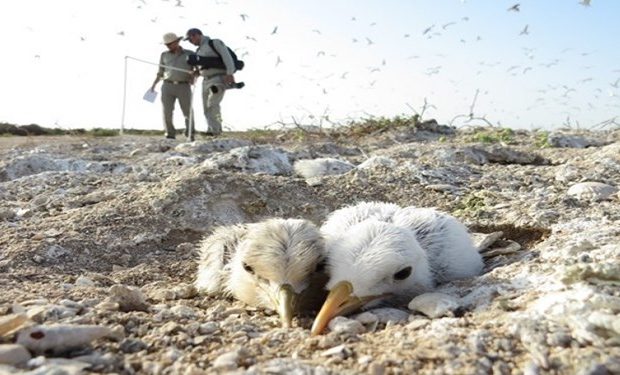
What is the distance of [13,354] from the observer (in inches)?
70.9

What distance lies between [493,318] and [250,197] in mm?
2987

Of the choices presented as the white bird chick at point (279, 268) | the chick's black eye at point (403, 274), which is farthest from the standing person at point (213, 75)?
the chick's black eye at point (403, 274)

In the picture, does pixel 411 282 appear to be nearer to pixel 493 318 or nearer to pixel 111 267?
pixel 493 318

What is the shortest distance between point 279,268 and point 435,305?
0.68 meters

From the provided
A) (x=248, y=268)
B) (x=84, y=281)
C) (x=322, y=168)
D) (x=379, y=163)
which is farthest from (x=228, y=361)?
(x=322, y=168)

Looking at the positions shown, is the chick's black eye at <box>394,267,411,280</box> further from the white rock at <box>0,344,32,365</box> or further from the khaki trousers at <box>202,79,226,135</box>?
the khaki trousers at <box>202,79,226,135</box>

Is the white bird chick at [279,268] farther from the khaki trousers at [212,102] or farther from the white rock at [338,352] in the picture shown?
the khaki trousers at [212,102]

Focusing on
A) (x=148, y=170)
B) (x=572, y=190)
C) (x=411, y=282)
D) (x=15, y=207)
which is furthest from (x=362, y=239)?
(x=148, y=170)

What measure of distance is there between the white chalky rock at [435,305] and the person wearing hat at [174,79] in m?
→ 9.22

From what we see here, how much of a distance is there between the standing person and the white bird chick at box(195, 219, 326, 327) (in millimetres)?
8661

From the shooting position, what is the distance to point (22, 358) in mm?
1807

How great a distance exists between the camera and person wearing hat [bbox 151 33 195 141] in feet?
38.6

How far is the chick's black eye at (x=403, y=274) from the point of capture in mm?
2910

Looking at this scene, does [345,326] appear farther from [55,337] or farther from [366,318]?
[55,337]
